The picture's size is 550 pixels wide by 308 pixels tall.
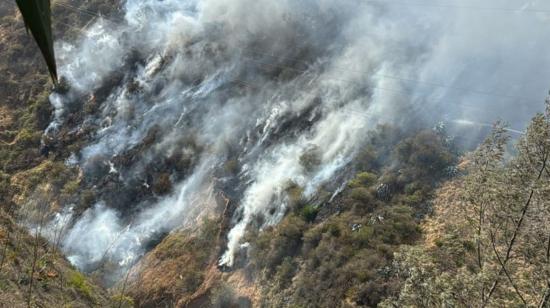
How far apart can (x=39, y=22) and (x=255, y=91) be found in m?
25.8

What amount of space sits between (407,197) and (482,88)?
300 inches

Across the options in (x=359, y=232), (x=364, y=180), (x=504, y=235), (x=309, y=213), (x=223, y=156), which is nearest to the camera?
(x=504, y=235)

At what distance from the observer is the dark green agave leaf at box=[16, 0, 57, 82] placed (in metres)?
0.84

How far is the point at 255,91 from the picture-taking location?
26.4m

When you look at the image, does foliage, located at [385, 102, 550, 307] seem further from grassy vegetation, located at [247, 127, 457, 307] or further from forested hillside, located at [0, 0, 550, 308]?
grassy vegetation, located at [247, 127, 457, 307]

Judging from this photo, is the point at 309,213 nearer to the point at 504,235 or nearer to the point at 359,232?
the point at 359,232

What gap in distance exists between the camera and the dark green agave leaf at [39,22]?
0.84 metres

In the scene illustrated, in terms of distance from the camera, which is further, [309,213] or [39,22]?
[309,213]

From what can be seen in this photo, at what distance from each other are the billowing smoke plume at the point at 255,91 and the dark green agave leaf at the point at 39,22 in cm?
1956

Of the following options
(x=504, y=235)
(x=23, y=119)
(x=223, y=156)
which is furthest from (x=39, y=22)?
(x=23, y=119)

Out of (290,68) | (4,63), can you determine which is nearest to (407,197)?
(290,68)

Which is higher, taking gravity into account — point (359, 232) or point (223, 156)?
point (359, 232)

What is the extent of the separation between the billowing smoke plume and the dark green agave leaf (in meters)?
19.6

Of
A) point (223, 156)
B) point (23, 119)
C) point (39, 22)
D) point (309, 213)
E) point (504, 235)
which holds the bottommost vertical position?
point (23, 119)
